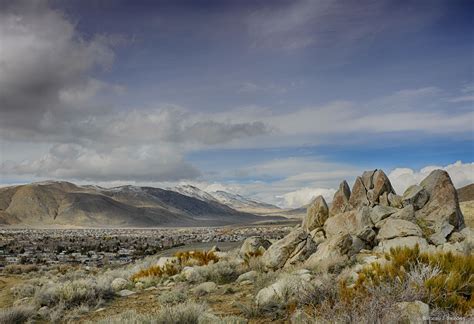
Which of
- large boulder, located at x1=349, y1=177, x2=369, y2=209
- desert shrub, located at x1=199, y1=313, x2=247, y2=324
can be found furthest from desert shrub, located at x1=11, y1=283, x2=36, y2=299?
large boulder, located at x1=349, y1=177, x2=369, y2=209

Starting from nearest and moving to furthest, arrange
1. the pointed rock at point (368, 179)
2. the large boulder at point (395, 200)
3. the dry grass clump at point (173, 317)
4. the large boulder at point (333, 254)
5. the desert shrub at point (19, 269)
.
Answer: the dry grass clump at point (173, 317) < the large boulder at point (333, 254) < the large boulder at point (395, 200) < the pointed rock at point (368, 179) < the desert shrub at point (19, 269)

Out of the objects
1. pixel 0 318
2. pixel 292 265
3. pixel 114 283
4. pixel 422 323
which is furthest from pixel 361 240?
pixel 0 318

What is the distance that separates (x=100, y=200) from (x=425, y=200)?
171 m

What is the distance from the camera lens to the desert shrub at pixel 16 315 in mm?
9538

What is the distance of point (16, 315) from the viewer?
32.3ft

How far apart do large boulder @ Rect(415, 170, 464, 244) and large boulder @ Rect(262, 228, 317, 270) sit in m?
6.95

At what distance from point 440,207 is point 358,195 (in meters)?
4.35

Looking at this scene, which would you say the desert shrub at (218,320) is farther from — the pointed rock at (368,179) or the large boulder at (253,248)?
the pointed rock at (368,179)

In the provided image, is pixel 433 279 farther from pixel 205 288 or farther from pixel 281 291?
pixel 205 288

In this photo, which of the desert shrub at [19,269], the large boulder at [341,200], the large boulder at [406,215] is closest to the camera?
the large boulder at [406,215]

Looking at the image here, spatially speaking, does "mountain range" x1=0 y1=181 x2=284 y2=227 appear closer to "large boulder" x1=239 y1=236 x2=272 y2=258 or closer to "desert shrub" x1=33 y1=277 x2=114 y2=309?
"large boulder" x1=239 y1=236 x2=272 y2=258

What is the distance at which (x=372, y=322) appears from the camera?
18.1 ft

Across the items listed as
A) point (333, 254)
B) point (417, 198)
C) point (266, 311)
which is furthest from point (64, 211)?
point (266, 311)

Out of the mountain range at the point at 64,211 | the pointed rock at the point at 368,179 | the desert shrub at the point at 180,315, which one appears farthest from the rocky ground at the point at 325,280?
the mountain range at the point at 64,211
